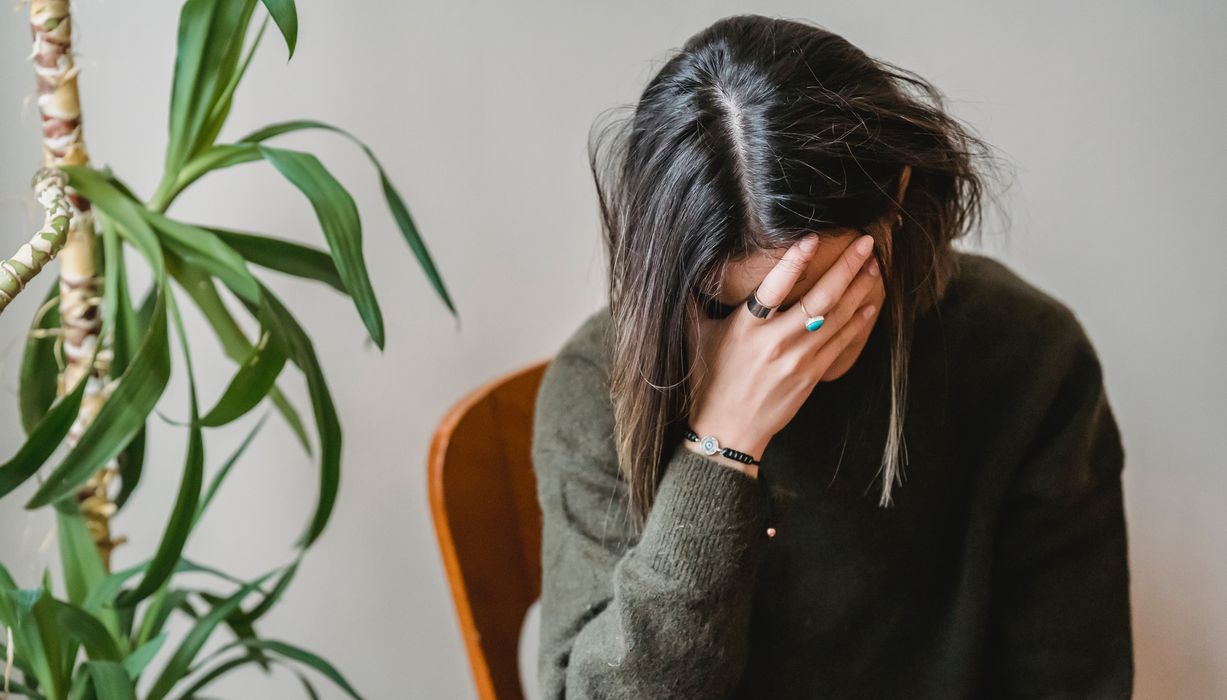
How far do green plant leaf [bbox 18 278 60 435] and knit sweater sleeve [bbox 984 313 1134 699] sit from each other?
0.83 m

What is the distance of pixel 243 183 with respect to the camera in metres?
1.00

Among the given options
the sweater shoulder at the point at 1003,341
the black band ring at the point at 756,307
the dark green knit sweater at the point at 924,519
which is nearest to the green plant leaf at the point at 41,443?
the dark green knit sweater at the point at 924,519

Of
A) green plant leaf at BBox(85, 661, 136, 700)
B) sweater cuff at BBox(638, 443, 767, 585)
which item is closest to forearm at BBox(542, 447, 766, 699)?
sweater cuff at BBox(638, 443, 767, 585)

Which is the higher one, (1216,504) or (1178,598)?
(1216,504)

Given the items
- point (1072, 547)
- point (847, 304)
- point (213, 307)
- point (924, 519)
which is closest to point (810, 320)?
point (847, 304)

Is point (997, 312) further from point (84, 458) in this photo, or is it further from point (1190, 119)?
point (84, 458)

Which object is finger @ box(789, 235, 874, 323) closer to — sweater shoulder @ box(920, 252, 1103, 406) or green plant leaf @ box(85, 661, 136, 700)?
sweater shoulder @ box(920, 252, 1103, 406)

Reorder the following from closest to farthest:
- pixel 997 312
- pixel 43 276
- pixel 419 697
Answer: pixel 997 312
pixel 43 276
pixel 419 697

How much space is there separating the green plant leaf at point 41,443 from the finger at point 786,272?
477mm

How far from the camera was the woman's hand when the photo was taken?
688 mm

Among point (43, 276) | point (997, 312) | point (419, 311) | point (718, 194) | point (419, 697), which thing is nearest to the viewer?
point (718, 194)

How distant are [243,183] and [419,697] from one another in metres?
0.68

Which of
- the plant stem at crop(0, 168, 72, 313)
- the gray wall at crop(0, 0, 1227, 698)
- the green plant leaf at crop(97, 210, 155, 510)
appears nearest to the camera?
the plant stem at crop(0, 168, 72, 313)

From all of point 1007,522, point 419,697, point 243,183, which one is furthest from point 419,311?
point 1007,522
